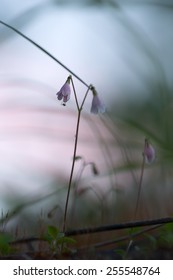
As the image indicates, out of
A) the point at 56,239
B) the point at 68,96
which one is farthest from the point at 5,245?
the point at 68,96

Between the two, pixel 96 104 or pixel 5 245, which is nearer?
pixel 5 245

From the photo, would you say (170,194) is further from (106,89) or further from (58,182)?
(106,89)

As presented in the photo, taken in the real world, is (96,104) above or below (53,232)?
above

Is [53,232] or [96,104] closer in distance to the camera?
[53,232]

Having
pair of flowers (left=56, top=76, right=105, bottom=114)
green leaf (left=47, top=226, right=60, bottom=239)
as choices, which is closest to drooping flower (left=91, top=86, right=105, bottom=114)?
pair of flowers (left=56, top=76, right=105, bottom=114)

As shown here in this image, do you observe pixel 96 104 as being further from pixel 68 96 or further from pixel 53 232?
pixel 53 232

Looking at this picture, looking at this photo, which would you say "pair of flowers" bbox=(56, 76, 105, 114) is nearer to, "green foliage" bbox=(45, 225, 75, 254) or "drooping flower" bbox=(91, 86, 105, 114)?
"drooping flower" bbox=(91, 86, 105, 114)

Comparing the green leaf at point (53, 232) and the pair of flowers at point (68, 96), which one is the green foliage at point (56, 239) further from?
the pair of flowers at point (68, 96)

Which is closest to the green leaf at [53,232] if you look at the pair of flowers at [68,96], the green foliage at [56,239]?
the green foliage at [56,239]

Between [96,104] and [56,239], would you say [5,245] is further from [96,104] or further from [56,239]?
[96,104]

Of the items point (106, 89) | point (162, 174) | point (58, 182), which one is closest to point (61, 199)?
point (58, 182)

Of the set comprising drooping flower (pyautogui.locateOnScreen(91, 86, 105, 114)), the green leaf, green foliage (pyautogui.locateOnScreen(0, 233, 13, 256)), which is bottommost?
green foliage (pyautogui.locateOnScreen(0, 233, 13, 256))

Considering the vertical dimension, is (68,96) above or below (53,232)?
above
